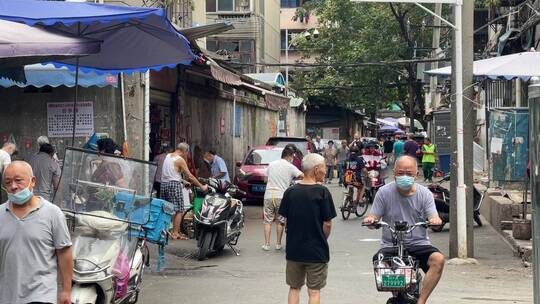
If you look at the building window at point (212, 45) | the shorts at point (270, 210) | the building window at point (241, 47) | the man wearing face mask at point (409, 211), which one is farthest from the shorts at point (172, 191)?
the building window at point (212, 45)

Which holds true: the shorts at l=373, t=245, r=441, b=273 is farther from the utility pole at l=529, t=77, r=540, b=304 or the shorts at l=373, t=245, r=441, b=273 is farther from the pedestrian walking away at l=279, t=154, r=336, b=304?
the utility pole at l=529, t=77, r=540, b=304

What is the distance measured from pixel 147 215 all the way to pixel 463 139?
5.79 m

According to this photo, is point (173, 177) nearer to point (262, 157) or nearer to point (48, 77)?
point (48, 77)

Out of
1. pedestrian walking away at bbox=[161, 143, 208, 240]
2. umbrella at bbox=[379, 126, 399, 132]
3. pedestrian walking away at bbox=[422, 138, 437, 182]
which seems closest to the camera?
pedestrian walking away at bbox=[161, 143, 208, 240]

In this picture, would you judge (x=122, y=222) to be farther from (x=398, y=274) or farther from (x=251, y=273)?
(x=251, y=273)

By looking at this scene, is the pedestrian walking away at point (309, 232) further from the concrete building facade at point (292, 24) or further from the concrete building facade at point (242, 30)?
the concrete building facade at point (292, 24)

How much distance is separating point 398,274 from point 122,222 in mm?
2632

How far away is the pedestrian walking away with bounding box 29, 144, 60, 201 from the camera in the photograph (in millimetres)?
10930

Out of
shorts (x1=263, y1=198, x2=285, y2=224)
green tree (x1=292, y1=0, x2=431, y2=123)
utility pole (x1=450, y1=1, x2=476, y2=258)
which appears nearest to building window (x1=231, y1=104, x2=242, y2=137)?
green tree (x1=292, y1=0, x2=431, y2=123)

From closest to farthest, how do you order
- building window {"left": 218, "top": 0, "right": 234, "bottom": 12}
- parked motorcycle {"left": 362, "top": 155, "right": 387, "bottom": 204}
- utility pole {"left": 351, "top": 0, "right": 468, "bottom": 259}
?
1. utility pole {"left": 351, "top": 0, "right": 468, "bottom": 259}
2. parked motorcycle {"left": 362, "top": 155, "right": 387, "bottom": 204}
3. building window {"left": 218, "top": 0, "right": 234, "bottom": 12}

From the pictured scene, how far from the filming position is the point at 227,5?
134ft

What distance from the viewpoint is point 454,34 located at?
1130 centimetres

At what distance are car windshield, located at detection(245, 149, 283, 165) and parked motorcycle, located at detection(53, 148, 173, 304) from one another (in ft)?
43.0

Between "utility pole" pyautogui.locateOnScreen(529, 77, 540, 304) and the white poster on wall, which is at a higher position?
the white poster on wall
